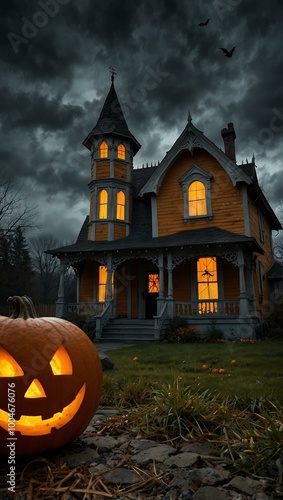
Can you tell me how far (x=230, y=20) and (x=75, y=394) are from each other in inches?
480

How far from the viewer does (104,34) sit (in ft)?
37.2

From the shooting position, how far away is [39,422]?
225 centimetres

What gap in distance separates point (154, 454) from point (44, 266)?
1961 inches

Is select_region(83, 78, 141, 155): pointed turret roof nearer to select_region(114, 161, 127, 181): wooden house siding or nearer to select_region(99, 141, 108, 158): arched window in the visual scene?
select_region(99, 141, 108, 158): arched window

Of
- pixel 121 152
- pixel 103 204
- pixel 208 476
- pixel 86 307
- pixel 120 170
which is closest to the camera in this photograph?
pixel 208 476

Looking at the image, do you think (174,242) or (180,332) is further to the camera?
(174,242)

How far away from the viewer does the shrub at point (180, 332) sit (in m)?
12.4

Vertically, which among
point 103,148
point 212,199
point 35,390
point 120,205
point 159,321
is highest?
point 103,148

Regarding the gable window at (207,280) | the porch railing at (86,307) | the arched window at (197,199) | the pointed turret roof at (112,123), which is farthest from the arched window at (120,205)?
the gable window at (207,280)

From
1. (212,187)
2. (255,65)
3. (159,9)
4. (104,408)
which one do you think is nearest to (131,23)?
(159,9)

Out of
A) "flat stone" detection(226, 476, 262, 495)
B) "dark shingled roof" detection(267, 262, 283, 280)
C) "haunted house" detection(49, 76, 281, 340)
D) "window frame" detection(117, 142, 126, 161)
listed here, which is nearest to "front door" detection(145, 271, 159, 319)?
"haunted house" detection(49, 76, 281, 340)

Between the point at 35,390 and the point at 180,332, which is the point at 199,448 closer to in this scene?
the point at 35,390

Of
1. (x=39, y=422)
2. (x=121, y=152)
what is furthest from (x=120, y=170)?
(x=39, y=422)

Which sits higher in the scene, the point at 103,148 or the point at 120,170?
the point at 103,148
